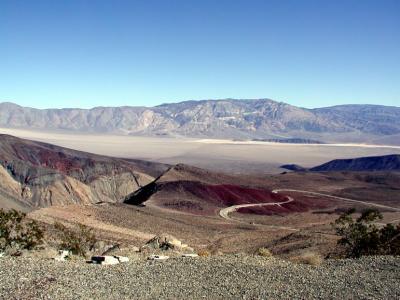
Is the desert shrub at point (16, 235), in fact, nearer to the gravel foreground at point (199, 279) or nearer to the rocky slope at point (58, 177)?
the gravel foreground at point (199, 279)

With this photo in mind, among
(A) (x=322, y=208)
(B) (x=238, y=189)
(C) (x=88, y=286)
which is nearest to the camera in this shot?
(C) (x=88, y=286)

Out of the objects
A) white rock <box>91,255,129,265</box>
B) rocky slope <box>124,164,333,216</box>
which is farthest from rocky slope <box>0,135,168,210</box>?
white rock <box>91,255,129,265</box>

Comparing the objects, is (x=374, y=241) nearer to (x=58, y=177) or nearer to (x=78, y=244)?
(x=78, y=244)

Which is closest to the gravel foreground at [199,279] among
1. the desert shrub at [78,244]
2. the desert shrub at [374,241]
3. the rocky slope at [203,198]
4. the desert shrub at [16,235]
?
the desert shrub at [16,235]

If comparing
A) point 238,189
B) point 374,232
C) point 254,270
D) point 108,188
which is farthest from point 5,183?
point 254,270

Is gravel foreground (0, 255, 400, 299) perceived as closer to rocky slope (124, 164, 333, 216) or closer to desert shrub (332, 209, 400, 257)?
desert shrub (332, 209, 400, 257)

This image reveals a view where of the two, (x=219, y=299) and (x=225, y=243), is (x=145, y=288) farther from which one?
(x=225, y=243)

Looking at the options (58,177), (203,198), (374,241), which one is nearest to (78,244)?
(374,241)
